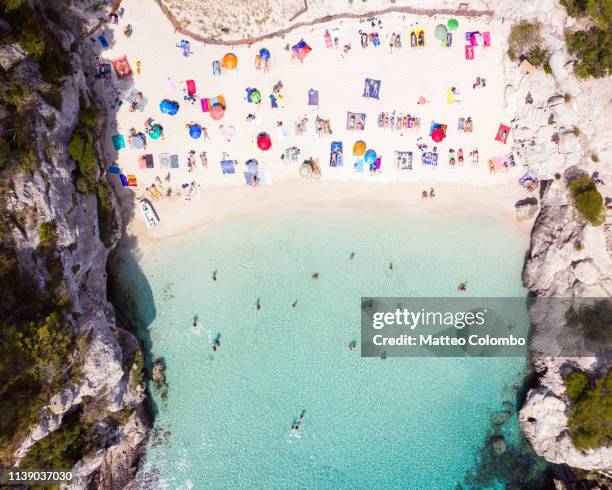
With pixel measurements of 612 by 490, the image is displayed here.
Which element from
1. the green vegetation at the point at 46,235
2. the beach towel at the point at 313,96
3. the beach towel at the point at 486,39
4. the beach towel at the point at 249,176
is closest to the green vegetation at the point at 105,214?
the green vegetation at the point at 46,235

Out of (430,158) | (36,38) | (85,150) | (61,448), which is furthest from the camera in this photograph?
(430,158)

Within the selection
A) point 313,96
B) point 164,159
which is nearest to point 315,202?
point 313,96

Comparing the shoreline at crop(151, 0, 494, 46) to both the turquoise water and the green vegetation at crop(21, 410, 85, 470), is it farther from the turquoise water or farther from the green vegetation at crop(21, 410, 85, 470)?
the green vegetation at crop(21, 410, 85, 470)

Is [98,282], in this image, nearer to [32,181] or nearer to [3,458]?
[32,181]

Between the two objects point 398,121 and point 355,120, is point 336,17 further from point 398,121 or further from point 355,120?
point 398,121

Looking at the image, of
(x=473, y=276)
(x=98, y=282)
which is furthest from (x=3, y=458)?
(x=473, y=276)
